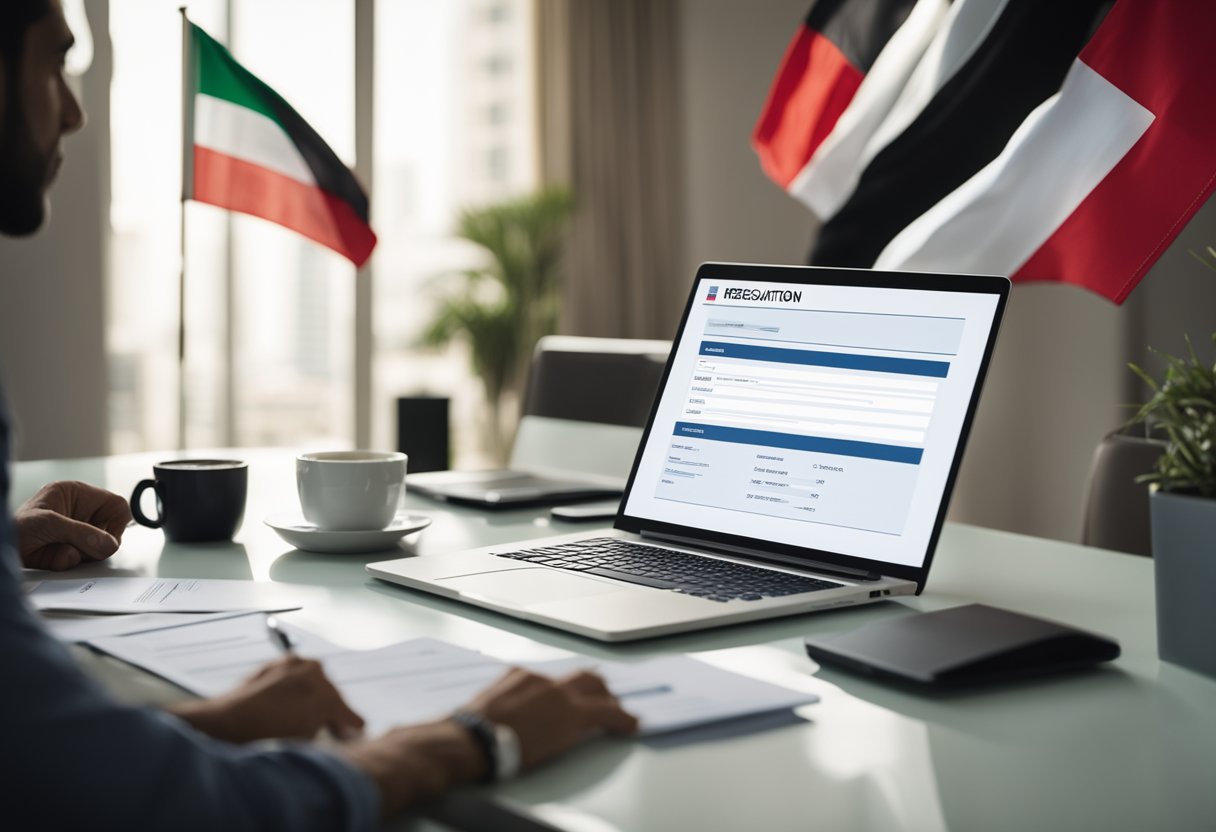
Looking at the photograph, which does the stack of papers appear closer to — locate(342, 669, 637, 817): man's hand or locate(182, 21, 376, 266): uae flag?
locate(342, 669, 637, 817): man's hand

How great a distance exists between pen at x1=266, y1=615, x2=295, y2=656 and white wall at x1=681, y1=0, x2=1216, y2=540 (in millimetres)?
3185

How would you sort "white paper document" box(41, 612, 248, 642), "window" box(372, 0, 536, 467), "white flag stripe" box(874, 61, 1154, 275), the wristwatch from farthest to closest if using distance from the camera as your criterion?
"window" box(372, 0, 536, 467)
"white flag stripe" box(874, 61, 1154, 275)
"white paper document" box(41, 612, 248, 642)
the wristwatch

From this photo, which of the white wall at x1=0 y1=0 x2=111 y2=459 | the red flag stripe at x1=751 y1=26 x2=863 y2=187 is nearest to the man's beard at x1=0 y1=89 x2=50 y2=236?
the red flag stripe at x1=751 y1=26 x2=863 y2=187

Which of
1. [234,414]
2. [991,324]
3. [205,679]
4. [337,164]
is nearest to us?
[205,679]

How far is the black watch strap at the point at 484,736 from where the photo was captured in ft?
1.99

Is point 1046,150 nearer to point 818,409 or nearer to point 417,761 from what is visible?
point 818,409

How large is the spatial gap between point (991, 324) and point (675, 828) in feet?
2.06

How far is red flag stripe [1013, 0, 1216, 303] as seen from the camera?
177 cm

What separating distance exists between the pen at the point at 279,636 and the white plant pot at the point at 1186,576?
24.2 inches

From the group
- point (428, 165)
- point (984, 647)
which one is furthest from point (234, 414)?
point (984, 647)

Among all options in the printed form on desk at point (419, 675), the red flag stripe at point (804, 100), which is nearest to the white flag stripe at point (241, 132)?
the red flag stripe at point (804, 100)

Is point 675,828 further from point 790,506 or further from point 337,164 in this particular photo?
point 337,164

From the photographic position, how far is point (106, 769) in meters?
0.50

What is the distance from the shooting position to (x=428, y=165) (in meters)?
5.24
